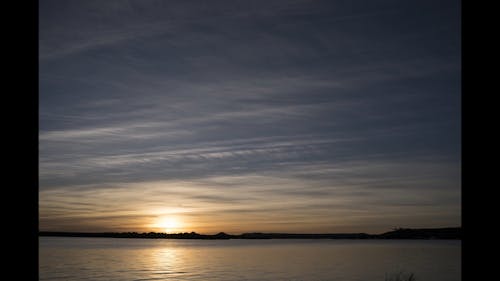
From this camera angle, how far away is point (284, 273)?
188 ft
